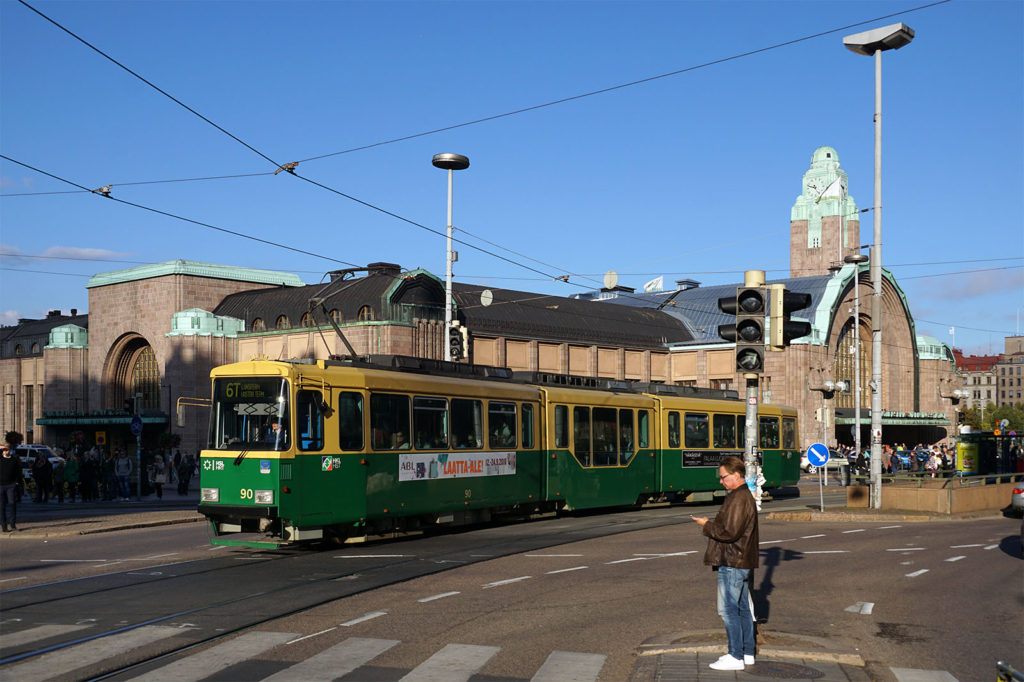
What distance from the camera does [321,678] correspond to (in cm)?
823

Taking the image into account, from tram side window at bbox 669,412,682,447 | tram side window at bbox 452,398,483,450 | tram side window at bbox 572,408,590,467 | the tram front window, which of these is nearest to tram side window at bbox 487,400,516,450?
tram side window at bbox 452,398,483,450

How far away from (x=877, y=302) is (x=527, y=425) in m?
8.73

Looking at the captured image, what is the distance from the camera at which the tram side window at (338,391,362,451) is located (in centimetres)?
1736

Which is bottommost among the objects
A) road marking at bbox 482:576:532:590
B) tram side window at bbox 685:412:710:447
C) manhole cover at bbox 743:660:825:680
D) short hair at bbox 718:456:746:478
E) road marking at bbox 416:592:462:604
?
road marking at bbox 482:576:532:590

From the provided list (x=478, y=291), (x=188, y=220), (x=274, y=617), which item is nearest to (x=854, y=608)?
(x=274, y=617)

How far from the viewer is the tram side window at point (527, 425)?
22422 mm

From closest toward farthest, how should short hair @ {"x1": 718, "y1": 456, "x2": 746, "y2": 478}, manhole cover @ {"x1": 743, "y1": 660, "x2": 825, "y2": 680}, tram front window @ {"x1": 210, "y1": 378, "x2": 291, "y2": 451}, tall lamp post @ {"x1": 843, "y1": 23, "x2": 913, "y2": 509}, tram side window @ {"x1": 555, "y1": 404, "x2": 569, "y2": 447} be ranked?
manhole cover @ {"x1": 743, "y1": 660, "x2": 825, "y2": 680}
short hair @ {"x1": 718, "y1": 456, "x2": 746, "y2": 478}
tram front window @ {"x1": 210, "y1": 378, "x2": 291, "y2": 451}
tram side window @ {"x1": 555, "y1": 404, "x2": 569, "y2": 447}
tall lamp post @ {"x1": 843, "y1": 23, "x2": 913, "y2": 509}

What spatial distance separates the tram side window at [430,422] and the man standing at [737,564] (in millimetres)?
10952

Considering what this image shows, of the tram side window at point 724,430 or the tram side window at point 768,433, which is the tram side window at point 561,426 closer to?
the tram side window at point 724,430

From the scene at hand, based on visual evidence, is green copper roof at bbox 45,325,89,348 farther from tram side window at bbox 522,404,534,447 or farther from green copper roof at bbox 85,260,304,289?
tram side window at bbox 522,404,534,447

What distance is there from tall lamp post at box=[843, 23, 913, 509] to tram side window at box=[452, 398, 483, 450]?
9.54 meters

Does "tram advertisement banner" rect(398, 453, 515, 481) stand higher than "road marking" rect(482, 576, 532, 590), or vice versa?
"tram advertisement banner" rect(398, 453, 515, 481)

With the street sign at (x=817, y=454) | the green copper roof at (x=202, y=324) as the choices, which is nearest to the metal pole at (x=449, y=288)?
the street sign at (x=817, y=454)

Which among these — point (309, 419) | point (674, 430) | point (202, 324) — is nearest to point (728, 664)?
point (309, 419)
